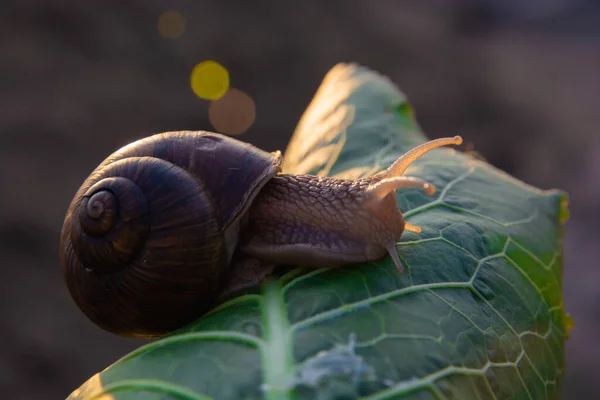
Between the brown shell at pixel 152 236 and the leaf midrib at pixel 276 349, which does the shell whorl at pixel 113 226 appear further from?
the leaf midrib at pixel 276 349

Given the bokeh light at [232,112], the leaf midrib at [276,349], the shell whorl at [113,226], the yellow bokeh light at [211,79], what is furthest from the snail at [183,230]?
the yellow bokeh light at [211,79]

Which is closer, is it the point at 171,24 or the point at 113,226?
the point at 113,226

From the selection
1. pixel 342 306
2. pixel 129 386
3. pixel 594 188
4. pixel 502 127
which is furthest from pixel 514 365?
pixel 502 127

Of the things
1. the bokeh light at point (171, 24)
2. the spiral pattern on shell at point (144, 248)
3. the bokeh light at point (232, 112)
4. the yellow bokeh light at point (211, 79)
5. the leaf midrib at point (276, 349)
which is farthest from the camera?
the bokeh light at point (171, 24)

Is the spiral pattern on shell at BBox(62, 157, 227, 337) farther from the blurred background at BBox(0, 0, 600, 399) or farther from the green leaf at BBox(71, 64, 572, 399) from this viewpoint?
the blurred background at BBox(0, 0, 600, 399)

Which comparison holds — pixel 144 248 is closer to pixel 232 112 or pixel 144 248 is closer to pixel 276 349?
pixel 276 349

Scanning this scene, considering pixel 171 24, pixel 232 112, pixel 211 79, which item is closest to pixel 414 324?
pixel 232 112
